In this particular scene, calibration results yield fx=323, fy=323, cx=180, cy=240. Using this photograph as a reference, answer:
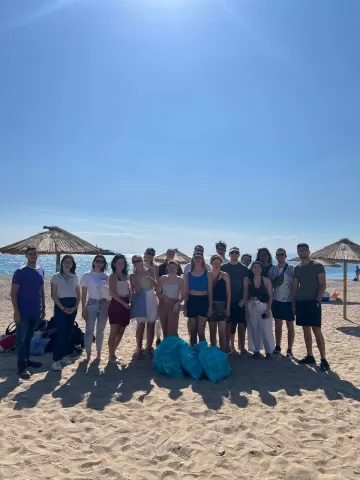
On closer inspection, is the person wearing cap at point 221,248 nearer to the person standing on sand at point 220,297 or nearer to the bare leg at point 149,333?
the person standing on sand at point 220,297

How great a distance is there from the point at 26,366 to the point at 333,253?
988 centimetres

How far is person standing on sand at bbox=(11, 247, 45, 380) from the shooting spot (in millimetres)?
4891

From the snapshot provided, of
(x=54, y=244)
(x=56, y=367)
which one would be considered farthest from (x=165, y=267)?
(x=54, y=244)

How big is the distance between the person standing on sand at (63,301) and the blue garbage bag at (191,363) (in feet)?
6.32

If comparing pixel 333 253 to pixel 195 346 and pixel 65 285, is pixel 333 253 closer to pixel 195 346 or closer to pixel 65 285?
pixel 195 346

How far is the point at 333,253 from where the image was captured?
437 inches

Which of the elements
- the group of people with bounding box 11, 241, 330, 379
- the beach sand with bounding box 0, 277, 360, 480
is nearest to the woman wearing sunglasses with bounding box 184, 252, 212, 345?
the group of people with bounding box 11, 241, 330, 379

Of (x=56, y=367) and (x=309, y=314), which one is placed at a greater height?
(x=309, y=314)

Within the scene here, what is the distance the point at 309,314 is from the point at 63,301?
4100mm

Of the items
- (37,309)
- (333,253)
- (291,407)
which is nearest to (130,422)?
(291,407)

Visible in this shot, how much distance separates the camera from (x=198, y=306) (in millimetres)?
5523

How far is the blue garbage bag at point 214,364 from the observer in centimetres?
483

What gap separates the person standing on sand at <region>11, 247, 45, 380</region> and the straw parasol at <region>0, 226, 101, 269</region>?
362 cm

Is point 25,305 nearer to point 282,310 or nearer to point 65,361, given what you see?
point 65,361
